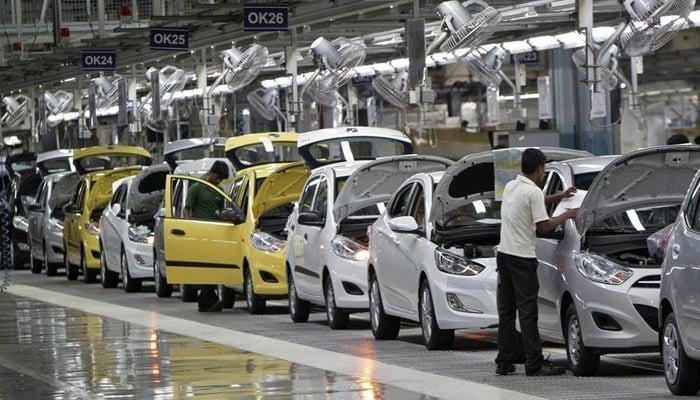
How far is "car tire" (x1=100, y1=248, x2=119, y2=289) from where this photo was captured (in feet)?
97.0

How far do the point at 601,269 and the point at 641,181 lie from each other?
4.07 ft

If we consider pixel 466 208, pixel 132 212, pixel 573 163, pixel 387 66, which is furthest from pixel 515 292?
pixel 387 66

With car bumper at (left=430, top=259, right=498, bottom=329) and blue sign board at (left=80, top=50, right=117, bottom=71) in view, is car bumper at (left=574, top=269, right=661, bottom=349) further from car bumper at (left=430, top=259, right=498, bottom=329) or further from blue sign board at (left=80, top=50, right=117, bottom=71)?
blue sign board at (left=80, top=50, right=117, bottom=71)

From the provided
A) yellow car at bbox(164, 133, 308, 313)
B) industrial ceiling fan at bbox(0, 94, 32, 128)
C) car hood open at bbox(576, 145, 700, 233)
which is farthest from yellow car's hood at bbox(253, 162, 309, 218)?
industrial ceiling fan at bbox(0, 94, 32, 128)

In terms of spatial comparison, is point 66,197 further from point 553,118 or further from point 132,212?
point 553,118

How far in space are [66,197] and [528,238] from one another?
2227 centimetres

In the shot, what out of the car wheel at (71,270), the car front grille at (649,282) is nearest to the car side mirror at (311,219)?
the car front grille at (649,282)

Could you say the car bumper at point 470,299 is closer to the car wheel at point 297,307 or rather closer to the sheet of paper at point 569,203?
the sheet of paper at point 569,203

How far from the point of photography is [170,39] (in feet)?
99.0

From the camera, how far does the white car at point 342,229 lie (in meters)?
18.9

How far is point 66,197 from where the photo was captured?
34688mm

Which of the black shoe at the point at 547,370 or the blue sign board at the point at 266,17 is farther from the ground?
the blue sign board at the point at 266,17

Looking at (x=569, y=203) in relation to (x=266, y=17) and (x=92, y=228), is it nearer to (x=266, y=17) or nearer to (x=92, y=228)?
(x=266, y=17)

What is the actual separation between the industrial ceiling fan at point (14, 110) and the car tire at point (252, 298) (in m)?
23.7
